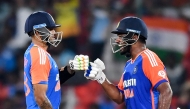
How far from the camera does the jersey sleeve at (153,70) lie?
6575mm

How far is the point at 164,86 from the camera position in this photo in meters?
6.55

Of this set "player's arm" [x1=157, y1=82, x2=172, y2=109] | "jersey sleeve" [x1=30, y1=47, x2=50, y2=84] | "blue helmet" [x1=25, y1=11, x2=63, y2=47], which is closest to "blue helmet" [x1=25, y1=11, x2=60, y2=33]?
"blue helmet" [x1=25, y1=11, x2=63, y2=47]

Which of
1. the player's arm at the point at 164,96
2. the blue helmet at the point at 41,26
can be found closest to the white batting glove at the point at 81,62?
the blue helmet at the point at 41,26

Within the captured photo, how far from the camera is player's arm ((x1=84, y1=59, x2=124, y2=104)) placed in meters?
6.94

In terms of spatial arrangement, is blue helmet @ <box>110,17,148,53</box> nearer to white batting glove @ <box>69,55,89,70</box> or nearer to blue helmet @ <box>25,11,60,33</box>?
white batting glove @ <box>69,55,89,70</box>

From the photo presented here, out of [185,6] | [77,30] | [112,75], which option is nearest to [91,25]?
[77,30]

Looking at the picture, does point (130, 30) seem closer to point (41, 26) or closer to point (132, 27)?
point (132, 27)

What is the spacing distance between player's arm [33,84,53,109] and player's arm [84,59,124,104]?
0.69 m

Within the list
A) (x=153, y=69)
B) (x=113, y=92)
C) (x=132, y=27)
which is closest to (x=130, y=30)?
(x=132, y=27)

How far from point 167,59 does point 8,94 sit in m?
2.87

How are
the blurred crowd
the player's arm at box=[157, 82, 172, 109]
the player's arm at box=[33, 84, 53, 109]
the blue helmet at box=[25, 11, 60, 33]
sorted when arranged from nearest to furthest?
1. the player's arm at box=[33, 84, 53, 109]
2. the player's arm at box=[157, 82, 172, 109]
3. the blue helmet at box=[25, 11, 60, 33]
4. the blurred crowd

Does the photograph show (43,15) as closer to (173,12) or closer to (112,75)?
(112,75)

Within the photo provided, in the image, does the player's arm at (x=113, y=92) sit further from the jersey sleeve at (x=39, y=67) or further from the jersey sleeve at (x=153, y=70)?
the jersey sleeve at (x=39, y=67)

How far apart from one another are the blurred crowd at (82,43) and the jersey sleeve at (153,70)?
3926mm
